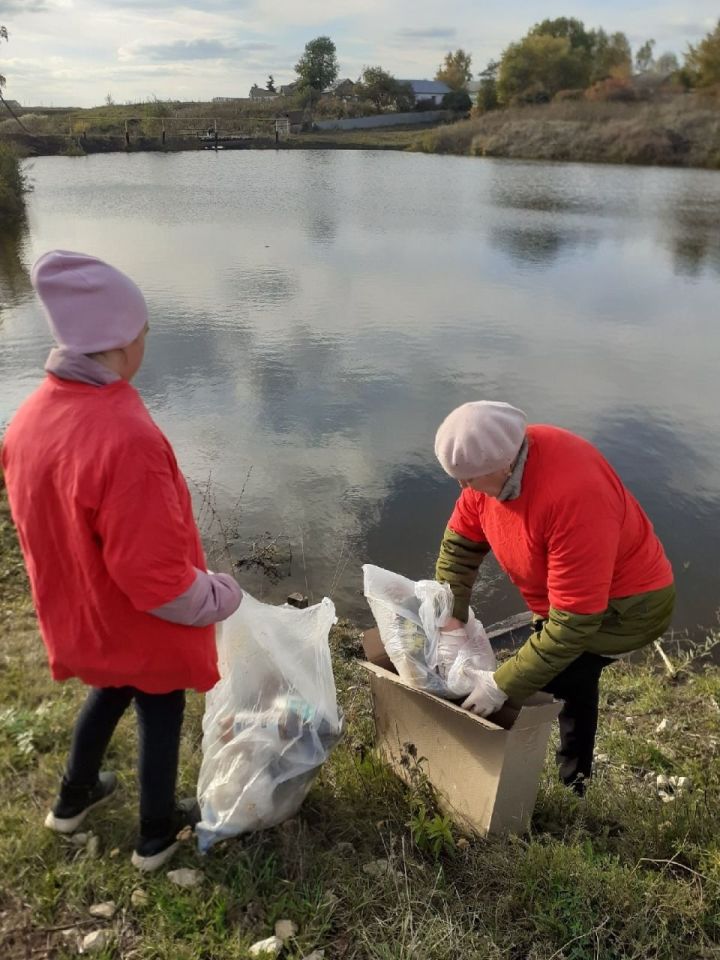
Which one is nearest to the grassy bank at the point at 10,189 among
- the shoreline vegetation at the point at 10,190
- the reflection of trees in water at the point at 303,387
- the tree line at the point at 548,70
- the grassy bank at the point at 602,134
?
the shoreline vegetation at the point at 10,190

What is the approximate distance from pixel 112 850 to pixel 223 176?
31.6 metres

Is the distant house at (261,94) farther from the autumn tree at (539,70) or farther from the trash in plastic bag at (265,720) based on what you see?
the trash in plastic bag at (265,720)

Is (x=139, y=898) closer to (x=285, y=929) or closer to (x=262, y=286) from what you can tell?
(x=285, y=929)

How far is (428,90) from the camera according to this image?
6994 cm

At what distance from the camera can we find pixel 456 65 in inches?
3019

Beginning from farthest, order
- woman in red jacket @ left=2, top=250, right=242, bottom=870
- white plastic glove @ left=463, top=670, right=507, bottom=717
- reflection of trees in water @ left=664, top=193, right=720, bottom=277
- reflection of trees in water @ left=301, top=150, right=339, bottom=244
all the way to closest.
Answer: reflection of trees in water @ left=301, top=150, right=339, bottom=244 < reflection of trees in water @ left=664, top=193, right=720, bottom=277 < white plastic glove @ left=463, top=670, right=507, bottom=717 < woman in red jacket @ left=2, top=250, right=242, bottom=870

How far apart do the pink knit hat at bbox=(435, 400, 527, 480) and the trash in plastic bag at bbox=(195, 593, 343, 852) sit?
0.69m

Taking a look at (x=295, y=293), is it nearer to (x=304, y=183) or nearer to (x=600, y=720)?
(x=600, y=720)

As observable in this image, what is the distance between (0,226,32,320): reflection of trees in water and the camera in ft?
39.7

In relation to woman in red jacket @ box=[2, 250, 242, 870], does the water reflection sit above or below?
below

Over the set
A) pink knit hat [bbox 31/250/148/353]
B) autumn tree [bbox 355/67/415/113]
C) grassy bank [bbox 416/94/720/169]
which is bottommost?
pink knit hat [bbox 31/250/148/353]

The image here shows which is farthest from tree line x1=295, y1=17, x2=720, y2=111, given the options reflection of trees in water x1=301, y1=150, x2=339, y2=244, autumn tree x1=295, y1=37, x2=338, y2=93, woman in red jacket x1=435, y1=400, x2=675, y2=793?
woman in red jacket x1=435, y1=400, x2=675, y2=793

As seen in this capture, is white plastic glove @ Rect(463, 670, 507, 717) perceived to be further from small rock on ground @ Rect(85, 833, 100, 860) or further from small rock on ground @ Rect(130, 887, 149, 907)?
small rock on ground @ Rect(85, 833, 100, 860)

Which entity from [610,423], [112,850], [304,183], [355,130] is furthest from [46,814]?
[355,130]
